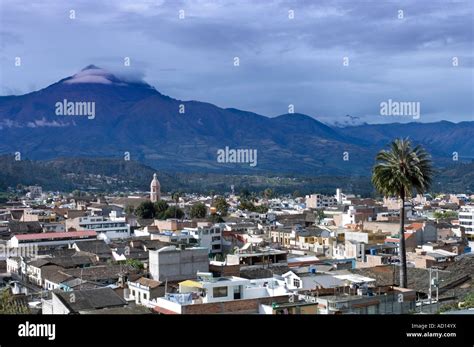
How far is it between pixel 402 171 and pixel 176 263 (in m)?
9.40

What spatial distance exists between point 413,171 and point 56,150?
16723 cm

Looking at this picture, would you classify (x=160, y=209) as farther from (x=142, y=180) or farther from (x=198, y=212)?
(x=142, y=180)

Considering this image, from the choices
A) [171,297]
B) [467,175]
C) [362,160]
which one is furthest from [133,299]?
[362,160]

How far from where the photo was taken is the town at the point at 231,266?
1281 centimetres

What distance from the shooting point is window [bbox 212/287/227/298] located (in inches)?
582

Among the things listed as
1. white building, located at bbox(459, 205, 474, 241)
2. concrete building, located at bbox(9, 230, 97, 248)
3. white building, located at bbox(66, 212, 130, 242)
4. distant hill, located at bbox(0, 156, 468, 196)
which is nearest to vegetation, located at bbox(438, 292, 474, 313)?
concrete building, located at bbox(9, 230, 97, 248)

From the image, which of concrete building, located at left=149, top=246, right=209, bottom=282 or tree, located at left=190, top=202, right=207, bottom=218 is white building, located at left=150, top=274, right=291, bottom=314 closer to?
concrete building, located at left=149, top=246, right=209, bottom=282

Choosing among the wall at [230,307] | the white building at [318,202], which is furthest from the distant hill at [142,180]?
the wall at [230,307]

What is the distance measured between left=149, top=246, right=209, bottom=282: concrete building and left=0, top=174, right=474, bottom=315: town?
0.04 meters

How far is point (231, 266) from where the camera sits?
2200 centimetres

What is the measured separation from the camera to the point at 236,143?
190m

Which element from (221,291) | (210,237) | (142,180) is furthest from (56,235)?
(142,180)

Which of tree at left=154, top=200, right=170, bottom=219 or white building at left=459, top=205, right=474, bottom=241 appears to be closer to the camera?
white building at left=459, top=205, right=474, bottom=241

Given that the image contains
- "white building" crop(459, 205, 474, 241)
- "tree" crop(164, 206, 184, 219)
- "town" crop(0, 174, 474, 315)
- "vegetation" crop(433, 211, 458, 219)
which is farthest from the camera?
"vegetation" crop(433, 211, 458, 219)
